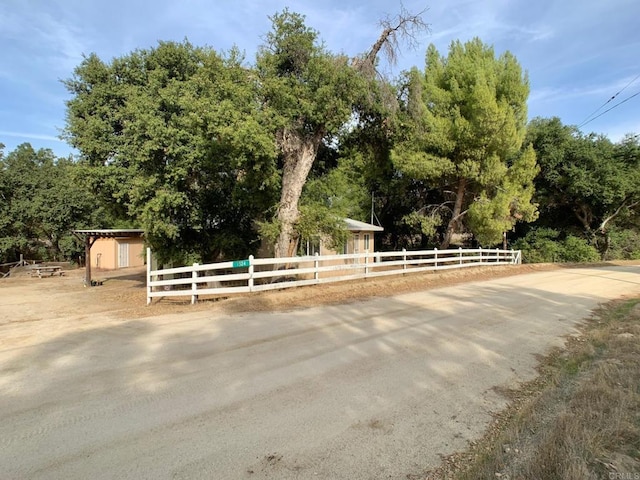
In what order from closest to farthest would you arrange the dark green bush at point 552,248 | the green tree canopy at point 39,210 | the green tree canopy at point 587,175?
the green tree canopy at point 587,175 → the dark green bush at point 552,248 → the green tree canopy at point 39,210

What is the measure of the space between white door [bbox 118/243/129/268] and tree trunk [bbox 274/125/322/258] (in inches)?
837

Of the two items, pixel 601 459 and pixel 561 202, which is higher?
pixel 561 202

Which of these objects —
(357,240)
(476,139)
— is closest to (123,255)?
(357,240)

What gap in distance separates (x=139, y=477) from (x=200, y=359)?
2616 millimetres

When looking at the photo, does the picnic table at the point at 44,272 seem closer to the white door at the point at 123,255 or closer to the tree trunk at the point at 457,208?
the white door at the point at 123,255

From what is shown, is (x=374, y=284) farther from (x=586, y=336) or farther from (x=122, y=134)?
(x=122, y=134)

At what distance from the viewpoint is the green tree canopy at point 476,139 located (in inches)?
778

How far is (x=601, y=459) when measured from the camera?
281 centimetres

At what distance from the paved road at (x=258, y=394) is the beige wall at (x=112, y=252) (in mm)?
24690

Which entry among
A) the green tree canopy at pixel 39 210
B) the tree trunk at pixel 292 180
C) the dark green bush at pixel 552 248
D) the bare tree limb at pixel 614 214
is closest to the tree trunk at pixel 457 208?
the dark green bush at pixel 552 248

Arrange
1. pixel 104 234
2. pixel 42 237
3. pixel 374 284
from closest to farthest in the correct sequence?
pixel 374 284, pixel 104 234, pixel 42 237

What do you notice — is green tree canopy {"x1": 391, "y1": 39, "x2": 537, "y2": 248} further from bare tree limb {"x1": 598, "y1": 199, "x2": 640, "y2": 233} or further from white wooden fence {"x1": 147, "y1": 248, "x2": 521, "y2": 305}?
bare tree limb {"x1": 598, "y1": 199, "x2": 640, "y2": 233}

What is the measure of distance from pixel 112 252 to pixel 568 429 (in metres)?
31.9

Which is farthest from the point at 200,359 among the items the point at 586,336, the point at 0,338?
the point at 586,336
